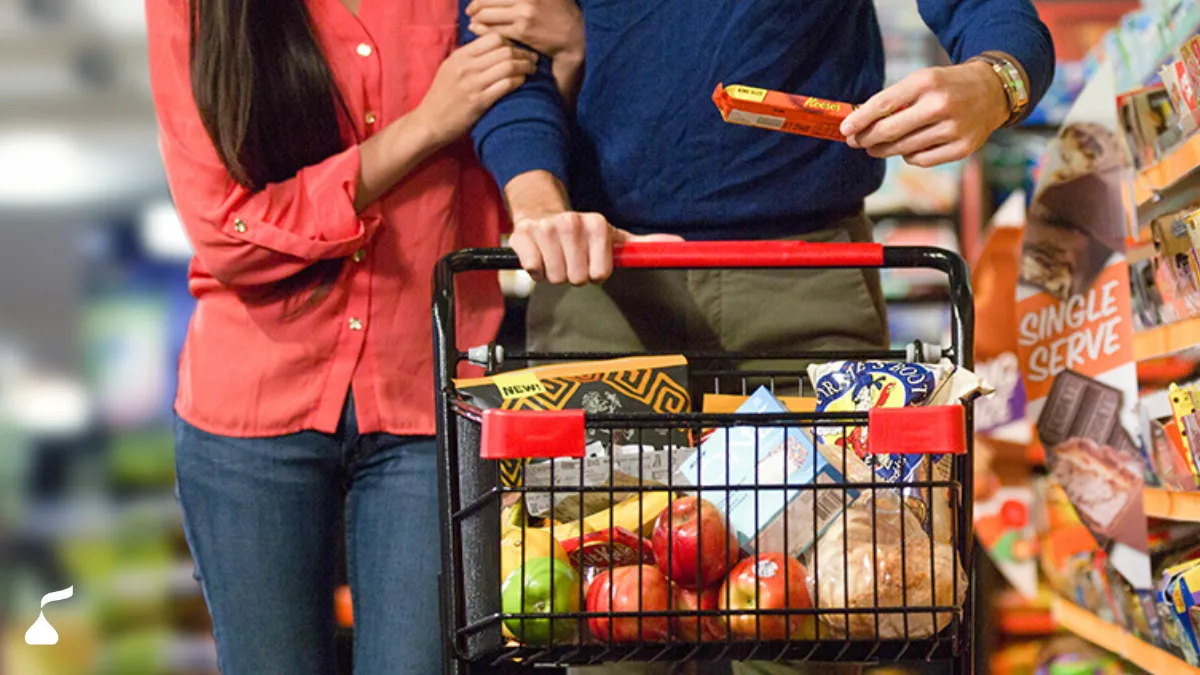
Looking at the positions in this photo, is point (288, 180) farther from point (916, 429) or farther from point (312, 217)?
point (916, 429)

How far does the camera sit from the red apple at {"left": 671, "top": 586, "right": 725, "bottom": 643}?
116 centimetres

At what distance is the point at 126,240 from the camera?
292cm

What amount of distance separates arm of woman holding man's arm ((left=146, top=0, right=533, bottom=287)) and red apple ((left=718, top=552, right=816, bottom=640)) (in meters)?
0.69

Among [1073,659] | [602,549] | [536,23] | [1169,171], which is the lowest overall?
[1073,659]

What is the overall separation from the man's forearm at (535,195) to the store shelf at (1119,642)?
111 centimetres

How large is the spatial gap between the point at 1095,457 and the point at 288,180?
1461mm

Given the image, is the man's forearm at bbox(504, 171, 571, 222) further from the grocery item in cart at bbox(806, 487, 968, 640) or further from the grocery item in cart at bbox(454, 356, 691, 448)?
the grocery item in cart at bbox(806, 487, 968, 640)

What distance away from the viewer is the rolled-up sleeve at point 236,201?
1535 millimetres

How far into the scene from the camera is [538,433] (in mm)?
1082

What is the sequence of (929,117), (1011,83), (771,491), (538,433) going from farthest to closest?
1. (1011,83)
2. (929,117)
3. (771,491)
4. (538,433)

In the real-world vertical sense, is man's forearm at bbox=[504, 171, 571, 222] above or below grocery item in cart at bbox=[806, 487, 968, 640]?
above

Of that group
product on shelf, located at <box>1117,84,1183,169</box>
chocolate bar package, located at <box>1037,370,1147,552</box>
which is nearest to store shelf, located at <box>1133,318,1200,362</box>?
chocolate bar package, located at <box>1037,370,1147,552</box>

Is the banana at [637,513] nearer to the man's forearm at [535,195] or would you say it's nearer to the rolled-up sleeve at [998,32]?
the man's forearm at [535,195]

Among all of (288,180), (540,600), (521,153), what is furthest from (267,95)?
(540,600)
